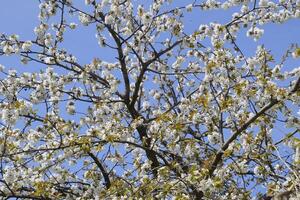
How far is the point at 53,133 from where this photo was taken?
9.27m

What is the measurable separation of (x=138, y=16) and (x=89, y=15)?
3.14 feet

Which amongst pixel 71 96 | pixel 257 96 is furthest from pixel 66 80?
pixel 257 96

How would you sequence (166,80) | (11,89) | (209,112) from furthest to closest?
(166,80) < (11,89) < (209,112)

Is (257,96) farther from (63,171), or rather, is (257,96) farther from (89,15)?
(89,15)

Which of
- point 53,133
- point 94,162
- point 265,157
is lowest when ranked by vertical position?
point 265,157

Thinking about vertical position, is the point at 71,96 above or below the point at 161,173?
above

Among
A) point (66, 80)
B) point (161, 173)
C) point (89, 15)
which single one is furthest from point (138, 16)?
point (161, 173)

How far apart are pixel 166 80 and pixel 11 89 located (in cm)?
351

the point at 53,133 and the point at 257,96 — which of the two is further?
the point at 53,133

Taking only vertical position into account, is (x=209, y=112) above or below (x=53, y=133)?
below

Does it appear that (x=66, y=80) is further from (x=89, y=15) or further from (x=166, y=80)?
(x=166, y=80)

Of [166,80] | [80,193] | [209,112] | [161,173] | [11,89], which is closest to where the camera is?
[161,173]

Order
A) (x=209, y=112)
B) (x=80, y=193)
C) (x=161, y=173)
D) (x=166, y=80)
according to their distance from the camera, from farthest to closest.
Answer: (x=166, y=80) → (x=80, y=193) → (x=209, y=112) → (x=161, y=173)

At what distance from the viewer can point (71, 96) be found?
10.5 meters
